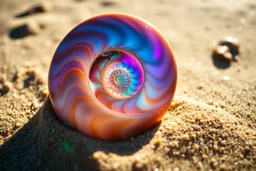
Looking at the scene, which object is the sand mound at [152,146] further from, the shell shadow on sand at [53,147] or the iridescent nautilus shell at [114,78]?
the iridescent nautilus shell at [114,78]

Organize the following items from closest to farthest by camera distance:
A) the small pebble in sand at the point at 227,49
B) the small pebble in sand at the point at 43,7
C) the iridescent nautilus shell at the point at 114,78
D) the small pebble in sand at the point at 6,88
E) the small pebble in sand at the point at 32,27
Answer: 1. the iridescent nautilus shell at the point at 114,78
2. the small pebble in sand at the point at 6,88
3. the small pebble in sand at the point at 227,49
4. the small pebble in sand at the point at 32,27
5. the small pebble in sand at the point at 43,7

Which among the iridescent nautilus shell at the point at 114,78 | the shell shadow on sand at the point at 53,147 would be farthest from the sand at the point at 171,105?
the iridescent nautilus shell at the point at 114,78

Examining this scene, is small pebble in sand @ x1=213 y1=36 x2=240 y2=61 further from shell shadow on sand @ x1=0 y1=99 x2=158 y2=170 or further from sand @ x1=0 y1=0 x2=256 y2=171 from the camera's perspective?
shell shadow on sand @ x1=0 y1=99 x2=158 y2=170

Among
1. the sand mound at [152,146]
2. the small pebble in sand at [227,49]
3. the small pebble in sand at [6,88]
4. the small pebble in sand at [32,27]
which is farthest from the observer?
the small pebble in sand at [32,27]

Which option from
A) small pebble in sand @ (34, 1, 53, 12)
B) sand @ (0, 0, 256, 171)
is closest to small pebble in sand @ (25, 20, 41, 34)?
sand @ (0, 0, 256, 171)

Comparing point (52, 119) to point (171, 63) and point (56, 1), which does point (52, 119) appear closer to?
point (171, 63)

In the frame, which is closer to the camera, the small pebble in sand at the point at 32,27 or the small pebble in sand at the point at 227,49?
the small pebble in sand at the point at 227,49

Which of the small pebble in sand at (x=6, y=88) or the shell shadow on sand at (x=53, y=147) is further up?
the shell shadow on sand at (x=53, y=147)
